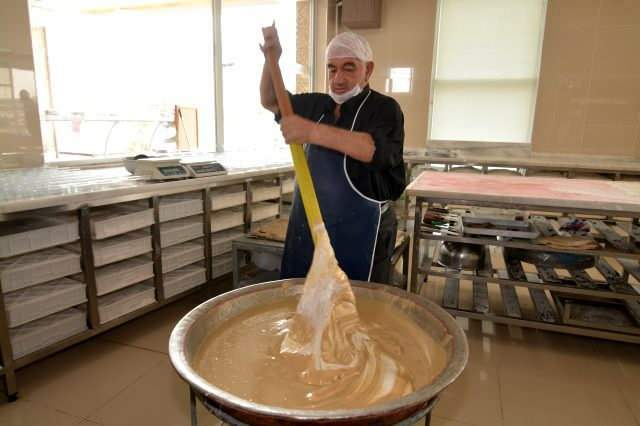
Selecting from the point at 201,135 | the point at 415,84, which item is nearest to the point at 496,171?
the point at 415,84

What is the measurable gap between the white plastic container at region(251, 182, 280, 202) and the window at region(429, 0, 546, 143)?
112 inches

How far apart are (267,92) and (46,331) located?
141cm

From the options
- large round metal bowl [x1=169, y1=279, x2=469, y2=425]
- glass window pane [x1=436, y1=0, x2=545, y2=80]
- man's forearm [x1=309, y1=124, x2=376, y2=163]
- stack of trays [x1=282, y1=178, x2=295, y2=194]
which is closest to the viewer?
large round metal bowl [x1=169, y1=279, x2=469, y2=425]

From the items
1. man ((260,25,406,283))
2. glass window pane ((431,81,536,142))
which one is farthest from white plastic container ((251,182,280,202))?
glass window pane ((431,81,536,142))

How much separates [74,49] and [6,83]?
2.70ft

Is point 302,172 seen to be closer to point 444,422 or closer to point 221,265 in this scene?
point 444,422

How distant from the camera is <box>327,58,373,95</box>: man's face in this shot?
163 centimetres

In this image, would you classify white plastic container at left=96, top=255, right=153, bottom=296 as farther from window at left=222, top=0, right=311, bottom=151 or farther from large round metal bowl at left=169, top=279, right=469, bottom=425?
window at left=222, top=0, right=311, bottom=151

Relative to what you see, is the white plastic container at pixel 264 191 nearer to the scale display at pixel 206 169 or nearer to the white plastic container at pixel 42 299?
the scale display at pixel 206 169

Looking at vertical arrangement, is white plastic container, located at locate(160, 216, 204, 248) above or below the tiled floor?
above

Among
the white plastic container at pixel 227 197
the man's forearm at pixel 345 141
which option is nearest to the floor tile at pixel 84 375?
the white plastic container at pixel 227 197

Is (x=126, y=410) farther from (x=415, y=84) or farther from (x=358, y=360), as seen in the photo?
(x=415, y=84)

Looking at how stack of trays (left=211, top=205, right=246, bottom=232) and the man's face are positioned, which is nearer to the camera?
the man's face

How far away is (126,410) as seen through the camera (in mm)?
1740
